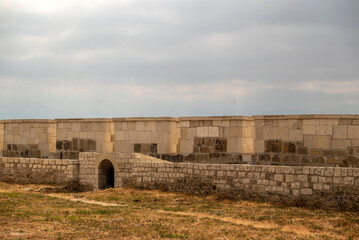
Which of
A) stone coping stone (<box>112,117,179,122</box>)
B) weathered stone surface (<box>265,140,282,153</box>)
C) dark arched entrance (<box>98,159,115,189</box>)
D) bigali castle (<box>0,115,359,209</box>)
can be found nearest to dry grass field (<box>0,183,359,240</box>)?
bigali castle (<box>0,115,359,209</box>)

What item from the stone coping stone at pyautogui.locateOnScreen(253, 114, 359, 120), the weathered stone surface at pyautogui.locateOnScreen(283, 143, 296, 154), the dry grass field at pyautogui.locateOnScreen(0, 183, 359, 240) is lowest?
the dry grass field at pyautogui.locateOnScreen(0, 183, 359, 240)

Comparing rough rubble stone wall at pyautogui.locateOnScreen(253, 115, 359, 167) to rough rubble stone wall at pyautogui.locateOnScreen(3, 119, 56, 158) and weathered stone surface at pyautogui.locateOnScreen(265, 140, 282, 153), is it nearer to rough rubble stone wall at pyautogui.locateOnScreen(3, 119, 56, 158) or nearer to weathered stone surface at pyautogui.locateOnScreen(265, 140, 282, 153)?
weathered stone surface at pyautogui.locateOnScreen(265, 140, 282, 153)

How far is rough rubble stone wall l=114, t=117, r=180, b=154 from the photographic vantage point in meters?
17.1

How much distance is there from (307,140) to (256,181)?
256 cm

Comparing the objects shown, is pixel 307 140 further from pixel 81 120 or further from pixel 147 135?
pixel 81 120

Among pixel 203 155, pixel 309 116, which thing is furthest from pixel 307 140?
pixel 203 155

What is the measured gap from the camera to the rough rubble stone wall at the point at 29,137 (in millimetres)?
19906

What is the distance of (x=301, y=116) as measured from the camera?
14836mm

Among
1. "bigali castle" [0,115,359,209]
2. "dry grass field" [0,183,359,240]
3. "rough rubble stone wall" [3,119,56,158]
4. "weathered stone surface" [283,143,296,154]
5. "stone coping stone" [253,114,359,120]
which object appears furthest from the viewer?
"rough rubble stone wall" [3,119,56,158]

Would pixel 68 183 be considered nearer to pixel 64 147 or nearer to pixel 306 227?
→ pixel 64 147

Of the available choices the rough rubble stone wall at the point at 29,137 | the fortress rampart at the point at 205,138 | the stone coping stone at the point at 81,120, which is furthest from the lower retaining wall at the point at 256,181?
the rough rubble stone wall at the point at 29,137

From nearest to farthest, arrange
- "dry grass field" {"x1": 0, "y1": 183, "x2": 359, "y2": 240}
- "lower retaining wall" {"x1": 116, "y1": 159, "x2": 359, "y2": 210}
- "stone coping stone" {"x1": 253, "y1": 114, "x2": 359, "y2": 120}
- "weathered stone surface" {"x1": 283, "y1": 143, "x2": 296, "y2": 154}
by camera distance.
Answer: "dry grass field" {"x1": 0, "y1": 183, "x2": 359, "y2": 240}, "lower retaining wall" {"x1": 116, "y1": 159, "x2": 359, "y2": 210}, "stone coping stone" {"x1": 253, "y1": 114, "x2": 359, "y2": 120}, "weathered stone surface" {"x1": 283, "y1": 143, "x2": 296, "y2": 154}

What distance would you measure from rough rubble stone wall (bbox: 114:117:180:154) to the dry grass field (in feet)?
10.0

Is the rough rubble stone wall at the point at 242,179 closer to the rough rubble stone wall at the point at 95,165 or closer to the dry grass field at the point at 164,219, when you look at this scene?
the rough rubble stone wall at the point at 95,165
